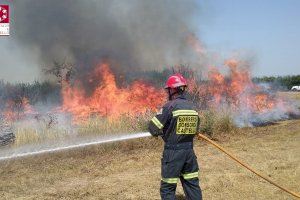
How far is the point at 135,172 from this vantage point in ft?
28.6

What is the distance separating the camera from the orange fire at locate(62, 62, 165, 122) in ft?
47.5

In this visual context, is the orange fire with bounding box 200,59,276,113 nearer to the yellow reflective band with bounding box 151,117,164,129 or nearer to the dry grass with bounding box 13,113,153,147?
the dry grass with bounding box 13,113,153,147

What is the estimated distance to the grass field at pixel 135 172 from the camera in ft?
24.1

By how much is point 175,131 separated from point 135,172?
337 cm

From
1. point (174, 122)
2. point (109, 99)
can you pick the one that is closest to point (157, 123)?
point (174, 122)

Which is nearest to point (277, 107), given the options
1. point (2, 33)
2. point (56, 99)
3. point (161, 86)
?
point (161, 86)

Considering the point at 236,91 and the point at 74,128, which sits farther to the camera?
the point at 236,91

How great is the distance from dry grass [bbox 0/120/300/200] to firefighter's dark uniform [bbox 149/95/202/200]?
5.07 ft

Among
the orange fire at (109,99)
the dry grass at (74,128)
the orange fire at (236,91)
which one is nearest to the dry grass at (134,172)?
the dry grass at (74,128)

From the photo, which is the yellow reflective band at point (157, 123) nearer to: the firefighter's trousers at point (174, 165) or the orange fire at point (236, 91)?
the firefighter's trousers at point (174, 165)

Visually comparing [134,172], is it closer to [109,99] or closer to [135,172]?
[135,172]

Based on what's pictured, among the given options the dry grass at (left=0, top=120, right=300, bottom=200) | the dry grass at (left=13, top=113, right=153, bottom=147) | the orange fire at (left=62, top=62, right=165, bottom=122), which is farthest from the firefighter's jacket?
the orange fire at (left=62, top=62, right=165, bottom=122)

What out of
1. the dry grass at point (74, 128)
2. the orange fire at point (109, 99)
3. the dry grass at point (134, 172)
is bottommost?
the dry grass at point (134, 172)

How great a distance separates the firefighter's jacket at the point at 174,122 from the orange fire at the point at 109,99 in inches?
320
